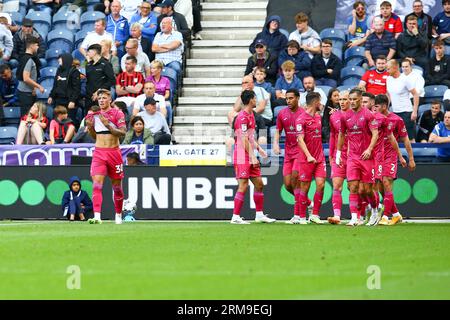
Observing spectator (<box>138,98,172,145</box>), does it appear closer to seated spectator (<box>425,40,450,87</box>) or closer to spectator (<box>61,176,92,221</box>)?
spectator (<box>61,176,92,221</box>)

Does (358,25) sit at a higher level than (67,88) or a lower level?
higher

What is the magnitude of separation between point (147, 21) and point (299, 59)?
14.7ft

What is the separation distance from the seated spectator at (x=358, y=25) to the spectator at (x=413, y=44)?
4.20 ft

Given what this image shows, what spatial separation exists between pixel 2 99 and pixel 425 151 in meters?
10.4

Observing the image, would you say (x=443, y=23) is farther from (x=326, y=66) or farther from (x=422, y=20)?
(x=326, y=66)

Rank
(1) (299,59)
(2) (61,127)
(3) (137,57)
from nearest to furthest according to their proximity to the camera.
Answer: (2) (61,127) < (1) (299,59) < (3) (137,57)

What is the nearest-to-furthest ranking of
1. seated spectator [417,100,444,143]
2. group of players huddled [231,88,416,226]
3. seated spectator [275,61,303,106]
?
1. group of players huddled [231,88,416,226]
2. seated spectator [417,100,444,143]
3. seated spectator [275,61,303,106]

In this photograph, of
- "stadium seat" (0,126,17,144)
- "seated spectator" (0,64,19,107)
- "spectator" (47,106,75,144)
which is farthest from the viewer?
"seated spectator" (0,64,19,107)

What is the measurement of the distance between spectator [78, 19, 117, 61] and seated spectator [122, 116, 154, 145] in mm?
3656

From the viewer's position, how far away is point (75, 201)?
2270 centimetres

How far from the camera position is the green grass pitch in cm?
950

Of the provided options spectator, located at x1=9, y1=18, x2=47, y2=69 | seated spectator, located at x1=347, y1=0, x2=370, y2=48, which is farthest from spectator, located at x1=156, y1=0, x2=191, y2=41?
seated spectator, located at x1=347, y1=0, x2=370, y2=48

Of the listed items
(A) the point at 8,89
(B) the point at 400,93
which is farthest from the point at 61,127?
(B) the point at 400,93

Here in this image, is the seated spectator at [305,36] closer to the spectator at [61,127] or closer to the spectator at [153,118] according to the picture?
the spectator at [153,118]
